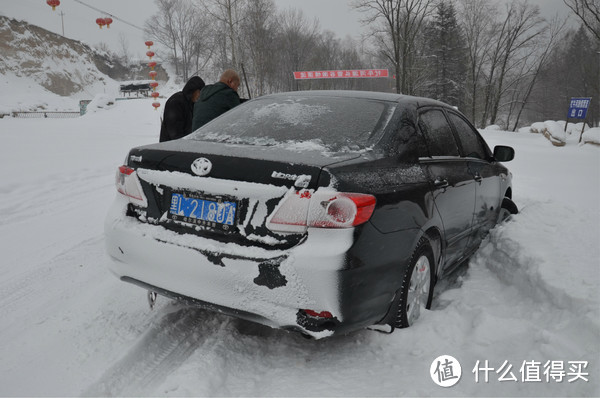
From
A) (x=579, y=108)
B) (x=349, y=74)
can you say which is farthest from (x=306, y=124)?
(x=349, y=74)

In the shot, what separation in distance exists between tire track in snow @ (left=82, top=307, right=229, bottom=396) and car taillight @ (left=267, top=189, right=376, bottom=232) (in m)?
→ 0.98

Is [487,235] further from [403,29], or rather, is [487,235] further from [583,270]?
[403,29]

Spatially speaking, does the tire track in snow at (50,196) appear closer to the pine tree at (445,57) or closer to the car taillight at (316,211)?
the car taillight at (316,211)

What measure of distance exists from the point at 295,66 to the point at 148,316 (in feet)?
183

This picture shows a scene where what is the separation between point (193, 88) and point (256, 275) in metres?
4.08

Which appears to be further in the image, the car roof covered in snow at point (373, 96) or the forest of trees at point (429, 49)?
the forest of trees at point (429, 49)

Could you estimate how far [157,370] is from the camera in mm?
2305

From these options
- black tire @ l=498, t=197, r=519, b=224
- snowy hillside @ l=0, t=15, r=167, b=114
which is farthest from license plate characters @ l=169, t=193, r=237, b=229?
snowy hillside @ l=0, t=15, r=167, b=114

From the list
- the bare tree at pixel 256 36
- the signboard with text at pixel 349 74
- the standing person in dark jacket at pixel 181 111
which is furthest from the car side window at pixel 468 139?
the bare tree at pixel 256 36

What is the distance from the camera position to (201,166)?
2.29 metres

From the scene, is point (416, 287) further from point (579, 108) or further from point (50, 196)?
point (579, 108)

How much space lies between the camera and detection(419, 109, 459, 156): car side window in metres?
3.09

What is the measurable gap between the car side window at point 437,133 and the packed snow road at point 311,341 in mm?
1118

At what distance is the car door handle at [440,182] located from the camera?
291cm
